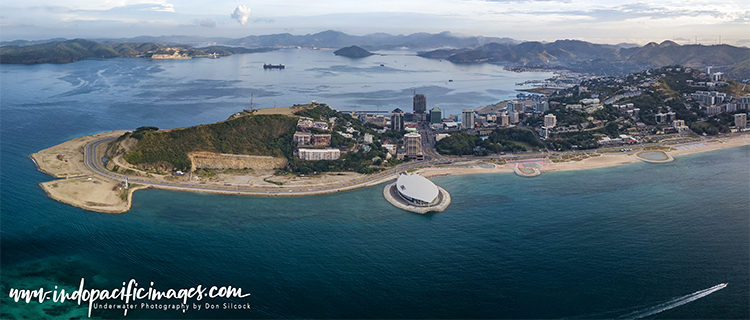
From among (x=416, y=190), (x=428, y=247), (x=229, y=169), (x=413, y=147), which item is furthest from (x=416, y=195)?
(x=229, y=169)

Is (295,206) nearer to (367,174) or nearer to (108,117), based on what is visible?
(367,174)

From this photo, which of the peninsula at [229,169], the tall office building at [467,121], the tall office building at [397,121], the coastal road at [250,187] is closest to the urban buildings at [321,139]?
the peninsula at [229,169]

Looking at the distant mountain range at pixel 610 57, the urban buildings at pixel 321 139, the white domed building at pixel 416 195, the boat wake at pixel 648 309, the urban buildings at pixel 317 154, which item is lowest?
the boat wake at pixel 648 309

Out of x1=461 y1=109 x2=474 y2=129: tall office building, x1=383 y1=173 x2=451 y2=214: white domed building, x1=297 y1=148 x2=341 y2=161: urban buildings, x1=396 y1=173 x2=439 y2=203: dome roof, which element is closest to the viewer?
x1=383 y1=173 x2=451 y2=214: white domed building

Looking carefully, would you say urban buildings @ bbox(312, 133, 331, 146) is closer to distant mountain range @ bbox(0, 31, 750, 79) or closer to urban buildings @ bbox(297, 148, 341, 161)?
urban buildings @ bbox(297, 148, 341, 161)

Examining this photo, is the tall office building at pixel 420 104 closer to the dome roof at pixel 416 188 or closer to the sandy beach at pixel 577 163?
the sandy beach at pixel 577 163

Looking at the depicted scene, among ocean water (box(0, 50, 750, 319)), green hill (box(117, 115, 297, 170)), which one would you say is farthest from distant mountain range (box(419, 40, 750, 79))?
green hill (box(117, 115, 297, 170))

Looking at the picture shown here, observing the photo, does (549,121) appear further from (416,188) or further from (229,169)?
(229,169)
